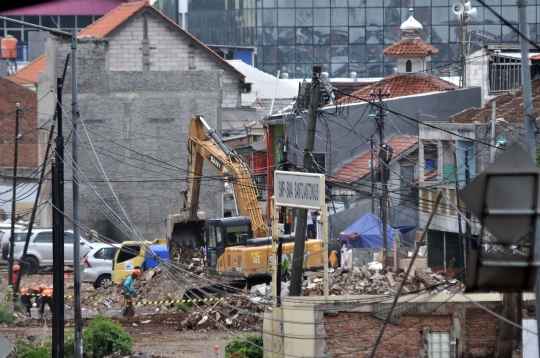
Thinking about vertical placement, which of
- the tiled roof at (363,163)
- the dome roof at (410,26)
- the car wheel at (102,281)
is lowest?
the car wheel at (102,281)

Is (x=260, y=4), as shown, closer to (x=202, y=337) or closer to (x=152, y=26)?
(x=152, y=26)

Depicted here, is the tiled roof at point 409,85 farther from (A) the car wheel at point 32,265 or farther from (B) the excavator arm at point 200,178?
(A) the car wheel at point 32,265

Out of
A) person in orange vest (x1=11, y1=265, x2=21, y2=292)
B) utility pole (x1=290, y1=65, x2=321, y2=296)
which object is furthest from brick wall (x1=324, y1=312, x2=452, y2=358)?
person in orange vest (x1=11, y1=265, x2=21, y2=292)

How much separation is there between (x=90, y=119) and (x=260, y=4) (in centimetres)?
4132

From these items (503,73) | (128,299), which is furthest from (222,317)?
(503,73)

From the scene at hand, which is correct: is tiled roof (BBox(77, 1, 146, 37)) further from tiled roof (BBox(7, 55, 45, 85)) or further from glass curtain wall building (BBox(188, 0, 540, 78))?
glass curtain wall building (BBox(188, 0, 540, 78))

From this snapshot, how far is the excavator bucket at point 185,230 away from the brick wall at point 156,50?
1308 cm

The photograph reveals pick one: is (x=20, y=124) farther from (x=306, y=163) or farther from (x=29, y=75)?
(x=306, y=163)

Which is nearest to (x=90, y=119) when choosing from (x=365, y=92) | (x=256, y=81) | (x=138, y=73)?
(x=138, y=73)

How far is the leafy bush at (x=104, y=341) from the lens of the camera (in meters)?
23.1

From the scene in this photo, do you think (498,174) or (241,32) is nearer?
(498,174)

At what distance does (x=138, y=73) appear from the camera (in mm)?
46094

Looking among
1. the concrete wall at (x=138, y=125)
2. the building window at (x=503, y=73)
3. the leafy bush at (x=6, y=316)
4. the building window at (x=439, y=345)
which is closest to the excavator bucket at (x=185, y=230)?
the leafy bush at (x=6, y=316)

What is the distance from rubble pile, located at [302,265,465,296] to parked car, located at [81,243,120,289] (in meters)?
10.8
